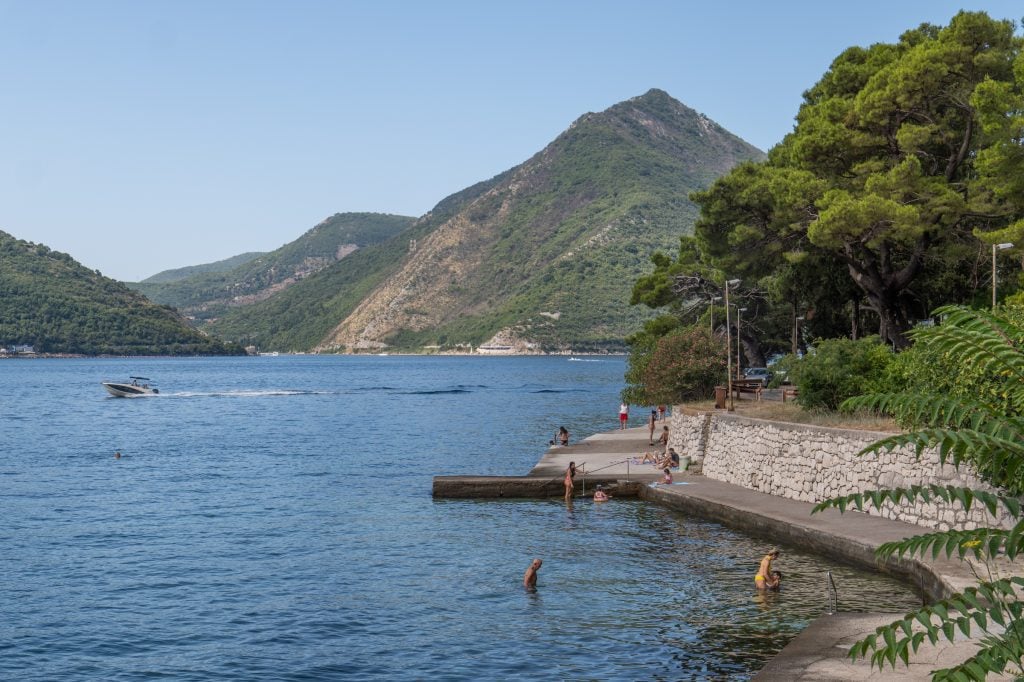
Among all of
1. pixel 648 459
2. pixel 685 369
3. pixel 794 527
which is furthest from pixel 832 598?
pixel 685 369

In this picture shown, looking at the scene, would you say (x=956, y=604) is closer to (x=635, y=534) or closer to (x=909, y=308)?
(x=635, y=534)

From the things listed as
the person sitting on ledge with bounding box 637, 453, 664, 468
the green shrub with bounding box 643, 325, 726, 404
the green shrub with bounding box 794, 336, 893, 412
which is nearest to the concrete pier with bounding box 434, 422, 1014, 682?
the person sitting on ledge with bounding box 637, 453, 664, 468

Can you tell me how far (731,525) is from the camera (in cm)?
3009

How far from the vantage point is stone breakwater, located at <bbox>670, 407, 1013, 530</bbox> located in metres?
24.2

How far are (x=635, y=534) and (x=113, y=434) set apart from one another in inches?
2458

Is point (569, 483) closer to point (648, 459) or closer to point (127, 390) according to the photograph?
point (648, 459)

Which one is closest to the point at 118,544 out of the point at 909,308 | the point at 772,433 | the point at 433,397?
the point at 772,433

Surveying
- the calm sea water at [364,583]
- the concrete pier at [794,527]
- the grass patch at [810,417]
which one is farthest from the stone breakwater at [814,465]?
the calm sea water at [364,583]

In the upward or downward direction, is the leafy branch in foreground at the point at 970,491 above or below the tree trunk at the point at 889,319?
below

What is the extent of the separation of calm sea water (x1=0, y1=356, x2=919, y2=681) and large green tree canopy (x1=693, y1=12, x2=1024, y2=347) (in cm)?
1641

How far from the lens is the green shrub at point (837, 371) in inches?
1302

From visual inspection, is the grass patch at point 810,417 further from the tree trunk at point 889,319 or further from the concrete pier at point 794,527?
the tree trunk at point 889,319

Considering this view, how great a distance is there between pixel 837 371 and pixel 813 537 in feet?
29.2

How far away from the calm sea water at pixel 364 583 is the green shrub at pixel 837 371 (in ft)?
20.4
